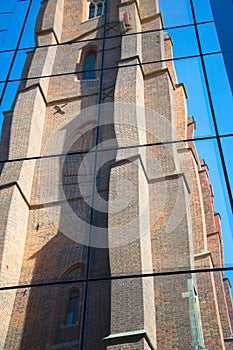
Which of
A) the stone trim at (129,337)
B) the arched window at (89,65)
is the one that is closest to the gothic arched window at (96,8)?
the arched window at (89,65)

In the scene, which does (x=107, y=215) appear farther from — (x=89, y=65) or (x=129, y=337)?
(x=89, y=65)

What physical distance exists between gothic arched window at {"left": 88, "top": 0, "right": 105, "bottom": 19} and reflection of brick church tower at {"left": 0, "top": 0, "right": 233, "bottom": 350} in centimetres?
316

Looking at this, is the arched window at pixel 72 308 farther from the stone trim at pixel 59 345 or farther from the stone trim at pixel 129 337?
the stone trim at pixel 129 337

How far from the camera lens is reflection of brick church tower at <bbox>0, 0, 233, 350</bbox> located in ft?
32.5

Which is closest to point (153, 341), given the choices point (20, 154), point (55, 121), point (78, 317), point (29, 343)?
point (78, 317)

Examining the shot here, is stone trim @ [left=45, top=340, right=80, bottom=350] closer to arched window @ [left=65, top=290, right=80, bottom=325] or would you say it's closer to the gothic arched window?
arched window @ [left=65, top=290, right=80, bottom=325]

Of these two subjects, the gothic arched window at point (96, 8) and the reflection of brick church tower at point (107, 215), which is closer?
the reflection of brick church tower at point (107, 215)

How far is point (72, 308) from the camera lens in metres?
10.9

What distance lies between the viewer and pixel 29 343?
33.8 ft

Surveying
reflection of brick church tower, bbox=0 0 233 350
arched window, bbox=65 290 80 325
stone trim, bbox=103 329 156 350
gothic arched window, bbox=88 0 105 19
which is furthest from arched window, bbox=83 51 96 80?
stone trim, bbox=103 329 156 350

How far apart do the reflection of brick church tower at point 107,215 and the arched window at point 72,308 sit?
0.03 meters

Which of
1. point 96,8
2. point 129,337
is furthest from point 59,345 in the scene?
point 96,8

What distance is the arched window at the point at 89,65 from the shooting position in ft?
54.7

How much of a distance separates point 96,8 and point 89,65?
4.49m
